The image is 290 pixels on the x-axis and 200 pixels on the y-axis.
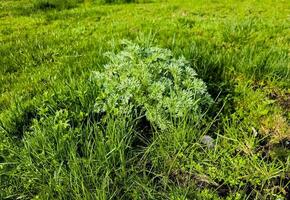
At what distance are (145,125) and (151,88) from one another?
56cm

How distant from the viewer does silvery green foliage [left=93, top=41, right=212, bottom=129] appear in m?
4.34

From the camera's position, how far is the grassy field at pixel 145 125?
371 cm

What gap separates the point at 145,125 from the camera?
4824 mm

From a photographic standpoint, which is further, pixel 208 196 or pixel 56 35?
pixel 56 35

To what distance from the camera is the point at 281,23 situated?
1008 centimetres

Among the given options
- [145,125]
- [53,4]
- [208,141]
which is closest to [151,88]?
[145,125]

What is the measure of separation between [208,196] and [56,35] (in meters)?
6.21

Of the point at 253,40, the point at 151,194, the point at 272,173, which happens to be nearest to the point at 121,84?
the point at 151,194

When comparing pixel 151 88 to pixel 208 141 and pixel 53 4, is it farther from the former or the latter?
pixel 53 4

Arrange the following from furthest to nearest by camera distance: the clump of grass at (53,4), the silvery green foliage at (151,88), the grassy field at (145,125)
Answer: the clump of grass at (53,4) → the silvery green foliage at (151,88) → the grassy field at (145,125)

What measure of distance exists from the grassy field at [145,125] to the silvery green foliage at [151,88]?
14mm

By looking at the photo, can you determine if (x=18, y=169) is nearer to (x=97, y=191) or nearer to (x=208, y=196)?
(x=97, y=191)

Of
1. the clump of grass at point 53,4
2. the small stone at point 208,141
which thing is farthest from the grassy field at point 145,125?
the clump of grass at point 53,4

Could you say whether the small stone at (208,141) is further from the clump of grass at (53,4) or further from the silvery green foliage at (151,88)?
the clump of grass at (53,4)
